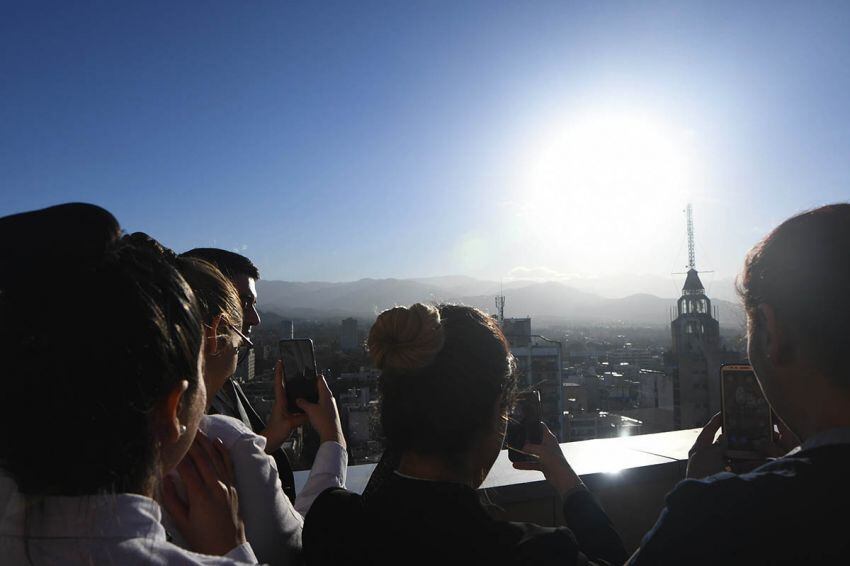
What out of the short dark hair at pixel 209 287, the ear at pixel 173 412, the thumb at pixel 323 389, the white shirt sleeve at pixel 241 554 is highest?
the short dark hair at pixel 209 287

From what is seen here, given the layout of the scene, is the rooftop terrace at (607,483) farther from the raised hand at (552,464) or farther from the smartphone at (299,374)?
the smartphone at (299,374)

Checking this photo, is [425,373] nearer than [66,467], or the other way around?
[66,467]

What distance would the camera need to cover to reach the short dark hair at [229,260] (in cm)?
245

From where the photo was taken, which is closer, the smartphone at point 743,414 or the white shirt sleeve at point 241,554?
the white shirt sleeve at point 241,554

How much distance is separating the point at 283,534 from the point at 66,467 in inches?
24.5

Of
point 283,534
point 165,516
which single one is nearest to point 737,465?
point 283,534

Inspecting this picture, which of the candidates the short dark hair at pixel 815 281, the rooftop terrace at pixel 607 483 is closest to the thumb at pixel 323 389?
the rooftop terrace at pixel 607 483

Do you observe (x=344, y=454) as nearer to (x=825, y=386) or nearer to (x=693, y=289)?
(x=825, y=386)

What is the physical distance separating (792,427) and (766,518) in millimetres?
263

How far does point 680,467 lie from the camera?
2.59m

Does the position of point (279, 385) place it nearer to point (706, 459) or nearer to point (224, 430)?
point (224, 430)

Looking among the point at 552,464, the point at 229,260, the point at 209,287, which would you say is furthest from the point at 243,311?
the point at 552,464

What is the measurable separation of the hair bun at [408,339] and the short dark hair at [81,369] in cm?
58

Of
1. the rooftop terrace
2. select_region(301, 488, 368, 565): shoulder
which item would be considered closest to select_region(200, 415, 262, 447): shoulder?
select_region(301, 488, 368, 565): shoulder
